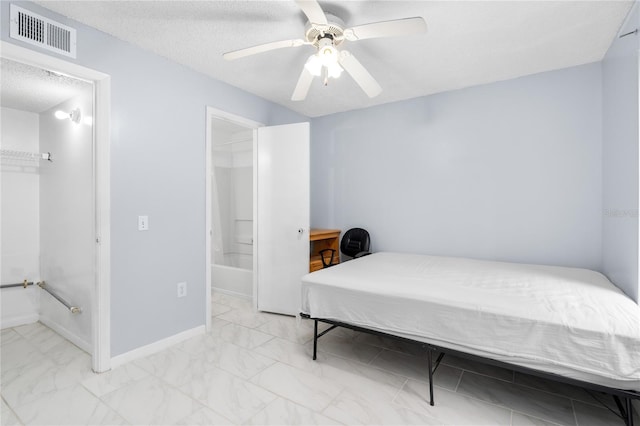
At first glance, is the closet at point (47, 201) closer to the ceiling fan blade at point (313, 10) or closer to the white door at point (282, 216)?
the white door at point (282, 216)

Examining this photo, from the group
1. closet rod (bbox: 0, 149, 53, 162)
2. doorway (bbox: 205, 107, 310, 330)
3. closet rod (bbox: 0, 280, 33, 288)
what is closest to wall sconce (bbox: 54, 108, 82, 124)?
closet rod (bbox: 0, 149, 53, 162)

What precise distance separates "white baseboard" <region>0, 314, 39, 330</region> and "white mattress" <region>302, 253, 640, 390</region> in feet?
10.2

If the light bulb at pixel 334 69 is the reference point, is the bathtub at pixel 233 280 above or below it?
below

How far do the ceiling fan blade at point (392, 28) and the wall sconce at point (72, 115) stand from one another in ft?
8.16

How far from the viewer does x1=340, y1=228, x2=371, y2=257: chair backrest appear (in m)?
3.80

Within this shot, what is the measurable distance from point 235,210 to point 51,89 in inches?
105

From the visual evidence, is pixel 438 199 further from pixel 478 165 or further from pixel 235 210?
pixel 235 210

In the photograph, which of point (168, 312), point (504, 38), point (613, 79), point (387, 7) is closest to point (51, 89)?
point (168, 312)

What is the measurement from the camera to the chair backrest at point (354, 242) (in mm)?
3805

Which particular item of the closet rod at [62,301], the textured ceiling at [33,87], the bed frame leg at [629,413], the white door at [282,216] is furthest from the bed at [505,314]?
the textured ceiling at [33,87]

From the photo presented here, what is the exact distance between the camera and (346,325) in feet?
7.51

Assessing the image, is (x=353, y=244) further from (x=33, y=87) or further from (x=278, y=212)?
(x=33, y=87)

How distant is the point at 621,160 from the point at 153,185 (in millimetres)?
3565

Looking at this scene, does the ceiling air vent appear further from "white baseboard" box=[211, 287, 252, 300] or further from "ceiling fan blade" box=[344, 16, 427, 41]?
"white baseboard" box=[211, 287, 252, 300]
